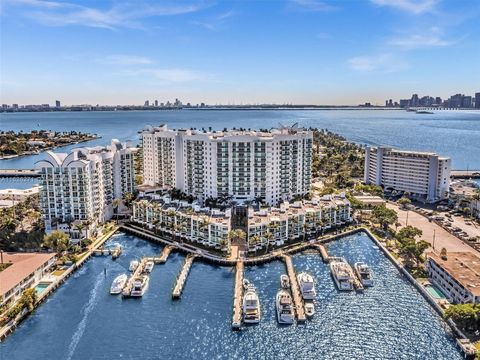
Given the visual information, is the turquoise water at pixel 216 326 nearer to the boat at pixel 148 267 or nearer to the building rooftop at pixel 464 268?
the boat at pixel 148 267

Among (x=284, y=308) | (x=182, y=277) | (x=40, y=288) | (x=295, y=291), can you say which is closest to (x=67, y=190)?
(x=40, y=288)

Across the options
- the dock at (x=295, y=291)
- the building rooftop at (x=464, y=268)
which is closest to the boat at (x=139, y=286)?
the dock at (x=295, y=291)

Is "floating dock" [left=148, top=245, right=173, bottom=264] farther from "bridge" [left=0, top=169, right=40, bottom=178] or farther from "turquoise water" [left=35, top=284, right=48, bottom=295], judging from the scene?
"bridge" [left=0, top=169, right=40, bottom=178]

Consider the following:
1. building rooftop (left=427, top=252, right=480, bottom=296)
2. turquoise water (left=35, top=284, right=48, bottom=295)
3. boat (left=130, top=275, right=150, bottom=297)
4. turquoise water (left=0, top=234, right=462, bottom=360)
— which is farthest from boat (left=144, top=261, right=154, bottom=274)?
building rooftop (left=427, top=252, right=480, bottom=296)

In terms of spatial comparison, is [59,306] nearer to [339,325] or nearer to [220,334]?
[220,334]

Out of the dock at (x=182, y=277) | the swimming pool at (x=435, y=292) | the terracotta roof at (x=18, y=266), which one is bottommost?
the dock at (x=182, y=277)

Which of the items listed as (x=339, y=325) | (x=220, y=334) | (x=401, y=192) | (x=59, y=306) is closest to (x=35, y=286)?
(x=59, y=306)

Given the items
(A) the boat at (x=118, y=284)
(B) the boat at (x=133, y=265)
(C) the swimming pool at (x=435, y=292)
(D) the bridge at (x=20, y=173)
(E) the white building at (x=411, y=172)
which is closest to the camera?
(C) the swimming pool at (x=435, y=292)
